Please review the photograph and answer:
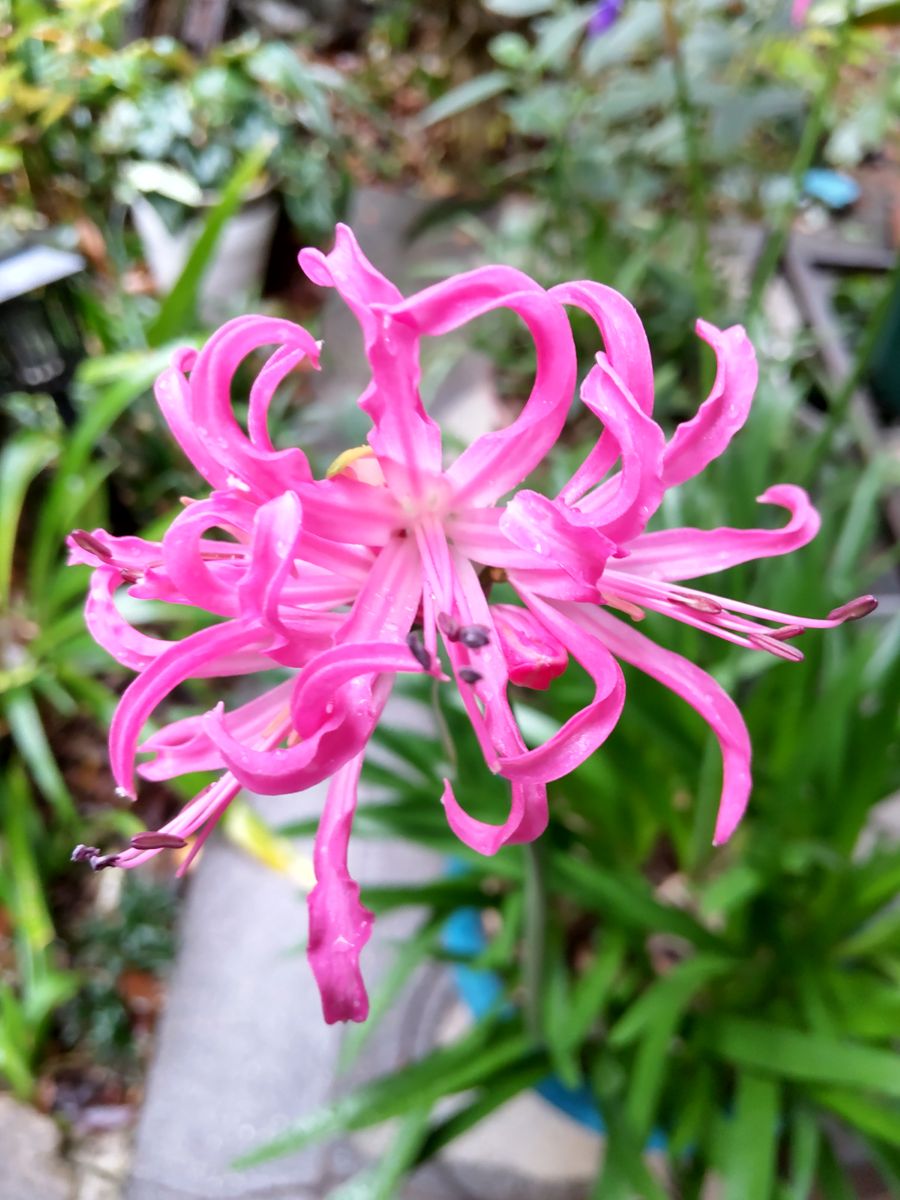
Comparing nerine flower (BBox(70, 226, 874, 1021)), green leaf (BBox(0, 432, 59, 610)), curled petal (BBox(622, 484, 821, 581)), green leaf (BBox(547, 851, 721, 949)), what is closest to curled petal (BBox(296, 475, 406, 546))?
nerine flower (BBox(70, 226, 874, 1021))

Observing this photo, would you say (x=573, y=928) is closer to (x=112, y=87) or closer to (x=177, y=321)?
(x=177, y=321)

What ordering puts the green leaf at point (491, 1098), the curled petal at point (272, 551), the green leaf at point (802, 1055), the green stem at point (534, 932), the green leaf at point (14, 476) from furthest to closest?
the green leaf at point (14, 476), the green leaf at point (491, 1098), the green leaf at point (802, 1055), the green stem at point (534, 932), the curled petal at point (272, 551)

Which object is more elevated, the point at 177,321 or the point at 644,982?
the point at 177,321

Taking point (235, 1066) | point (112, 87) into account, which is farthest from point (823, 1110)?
point (112, 87)

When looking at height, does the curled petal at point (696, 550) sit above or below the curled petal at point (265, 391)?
below

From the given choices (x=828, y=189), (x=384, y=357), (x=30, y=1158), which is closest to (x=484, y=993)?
(x=30, y=1158)

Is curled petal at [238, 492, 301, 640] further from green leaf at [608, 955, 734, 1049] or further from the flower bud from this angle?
green leaf at [608, 955, 734, 1049]

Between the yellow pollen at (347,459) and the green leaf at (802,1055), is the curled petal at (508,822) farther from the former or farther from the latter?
the green leaf at (802,1055)

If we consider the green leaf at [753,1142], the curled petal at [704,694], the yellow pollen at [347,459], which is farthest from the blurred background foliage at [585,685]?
the yellow pollen at [347,459]
